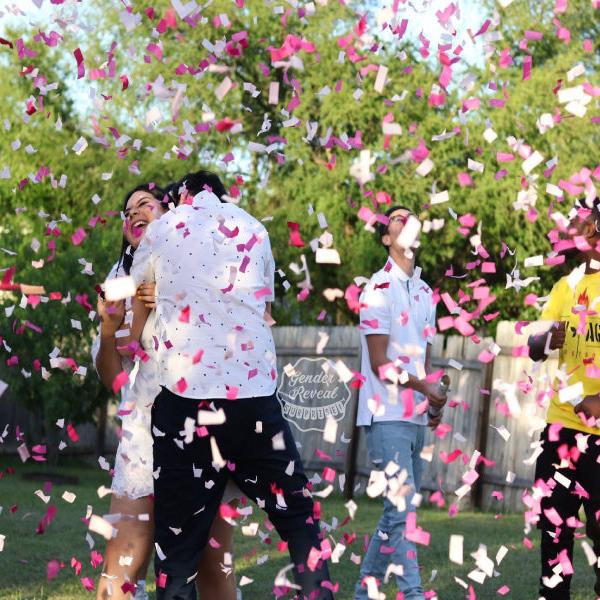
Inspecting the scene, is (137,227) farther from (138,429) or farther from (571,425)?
(571,425)

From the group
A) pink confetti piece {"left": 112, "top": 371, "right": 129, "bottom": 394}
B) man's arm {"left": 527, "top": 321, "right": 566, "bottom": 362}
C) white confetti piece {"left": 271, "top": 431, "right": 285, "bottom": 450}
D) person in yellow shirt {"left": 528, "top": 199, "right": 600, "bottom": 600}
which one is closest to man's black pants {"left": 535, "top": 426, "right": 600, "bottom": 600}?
person in yellow shirt {"left": 528, "top": 199, "right": 600, "bottom": 600}

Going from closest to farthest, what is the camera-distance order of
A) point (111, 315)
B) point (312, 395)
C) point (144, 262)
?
point (144, 262)
point (111, 315)
point (312, 395)

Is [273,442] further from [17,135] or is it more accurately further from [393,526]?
[17,135]

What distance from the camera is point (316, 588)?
399 centimetres

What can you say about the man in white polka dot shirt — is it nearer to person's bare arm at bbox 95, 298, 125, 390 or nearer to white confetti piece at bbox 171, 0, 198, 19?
person's bare arm at bbox 95, 298, 125, 390

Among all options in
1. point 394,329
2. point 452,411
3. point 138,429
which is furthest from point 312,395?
point 138,429

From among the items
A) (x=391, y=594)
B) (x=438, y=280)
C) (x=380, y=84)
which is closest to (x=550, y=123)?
(x=380, y=84)

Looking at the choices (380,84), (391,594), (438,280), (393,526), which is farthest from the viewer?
(438,280)

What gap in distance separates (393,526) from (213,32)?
682 inches

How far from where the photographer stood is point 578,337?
5137 millimetres

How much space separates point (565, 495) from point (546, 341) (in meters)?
0.66

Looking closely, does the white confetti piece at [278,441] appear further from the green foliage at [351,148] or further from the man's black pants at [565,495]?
the green foliage at [351,148]

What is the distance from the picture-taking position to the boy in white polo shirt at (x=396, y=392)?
539 centimetres

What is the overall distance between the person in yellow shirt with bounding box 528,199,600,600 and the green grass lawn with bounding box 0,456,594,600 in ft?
4.03
